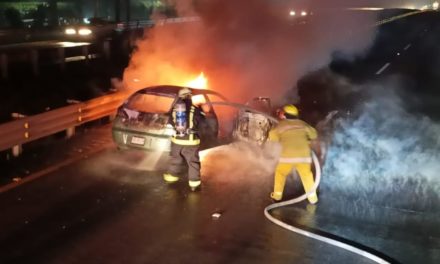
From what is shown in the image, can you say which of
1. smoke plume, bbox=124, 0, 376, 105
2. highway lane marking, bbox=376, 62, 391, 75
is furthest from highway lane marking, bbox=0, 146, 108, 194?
highway lane marking, bbox=376, 62, 391, 75

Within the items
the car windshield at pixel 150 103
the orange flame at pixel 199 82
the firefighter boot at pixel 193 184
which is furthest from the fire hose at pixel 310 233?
the orange flame at pixel 199 82

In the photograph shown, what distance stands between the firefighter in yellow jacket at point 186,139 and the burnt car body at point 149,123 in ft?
2.96

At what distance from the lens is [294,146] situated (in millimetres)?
7293

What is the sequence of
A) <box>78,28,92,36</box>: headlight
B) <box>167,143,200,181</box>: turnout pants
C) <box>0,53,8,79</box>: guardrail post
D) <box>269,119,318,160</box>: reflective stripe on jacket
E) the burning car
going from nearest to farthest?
<box>269,119,318,160</box>: reflective stripe on jacket, <box>167,143,200,181</box>: turnout pants, the burning car, <box>0,53,8,79</box>: guardrail post, <box>78,28,92,36</box>: headlight

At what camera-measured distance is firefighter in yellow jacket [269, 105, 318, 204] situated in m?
7.30

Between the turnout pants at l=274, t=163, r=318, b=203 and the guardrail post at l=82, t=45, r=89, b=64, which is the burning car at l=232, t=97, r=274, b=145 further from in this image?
the guardrail post at l=82, t=45, r=89, b=64

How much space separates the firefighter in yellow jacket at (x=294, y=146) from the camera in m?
7.30

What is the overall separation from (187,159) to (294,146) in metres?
1.60

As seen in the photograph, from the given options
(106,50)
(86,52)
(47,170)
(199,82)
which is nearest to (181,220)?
(47,170)

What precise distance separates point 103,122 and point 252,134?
14.7 ft

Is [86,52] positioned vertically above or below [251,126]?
above

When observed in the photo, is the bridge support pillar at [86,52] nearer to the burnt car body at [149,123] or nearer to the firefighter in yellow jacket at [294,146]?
the burnt car body at [149,123]

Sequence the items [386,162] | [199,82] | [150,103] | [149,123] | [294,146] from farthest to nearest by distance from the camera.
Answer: [199,82] → [150,103] → [386,162] → [149,123] → [294,146]

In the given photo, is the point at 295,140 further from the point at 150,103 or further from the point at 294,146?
the point at 150,103
